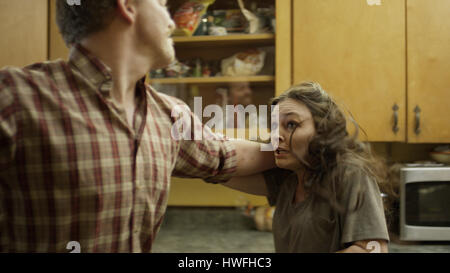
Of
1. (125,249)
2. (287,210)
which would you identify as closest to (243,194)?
(287,210)

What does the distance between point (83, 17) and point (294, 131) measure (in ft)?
0.94

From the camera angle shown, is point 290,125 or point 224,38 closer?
point 290,125

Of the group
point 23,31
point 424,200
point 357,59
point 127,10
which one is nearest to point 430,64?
point 357,59

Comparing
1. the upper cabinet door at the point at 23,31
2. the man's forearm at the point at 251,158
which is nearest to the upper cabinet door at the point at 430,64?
the man's forearm at the point at 251,158

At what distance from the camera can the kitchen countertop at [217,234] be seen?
538mm

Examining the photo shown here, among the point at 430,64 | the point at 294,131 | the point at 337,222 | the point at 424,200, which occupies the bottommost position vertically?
the point at 424,200

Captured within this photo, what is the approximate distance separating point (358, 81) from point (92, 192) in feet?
1.93

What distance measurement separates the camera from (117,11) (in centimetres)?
37

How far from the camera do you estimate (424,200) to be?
0.88m

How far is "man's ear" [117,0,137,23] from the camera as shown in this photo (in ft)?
1.20

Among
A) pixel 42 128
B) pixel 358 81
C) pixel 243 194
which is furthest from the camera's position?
pixel 358 81

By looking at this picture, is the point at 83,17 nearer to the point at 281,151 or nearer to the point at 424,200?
the point at 281,151

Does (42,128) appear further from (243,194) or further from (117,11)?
(243,194)

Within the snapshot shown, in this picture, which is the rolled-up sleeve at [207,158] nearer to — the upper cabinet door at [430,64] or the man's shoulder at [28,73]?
the man's shoulder at [28,73]
